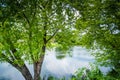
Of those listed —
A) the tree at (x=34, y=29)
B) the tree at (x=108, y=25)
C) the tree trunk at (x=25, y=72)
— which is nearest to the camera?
the tree at (x=108, y=25)

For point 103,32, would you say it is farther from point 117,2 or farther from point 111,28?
point 117,2

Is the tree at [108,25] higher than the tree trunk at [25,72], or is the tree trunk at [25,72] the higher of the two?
the tree at [108,25]

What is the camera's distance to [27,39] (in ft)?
76.2

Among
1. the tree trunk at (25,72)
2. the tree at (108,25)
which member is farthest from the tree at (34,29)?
the tree at (108,25)

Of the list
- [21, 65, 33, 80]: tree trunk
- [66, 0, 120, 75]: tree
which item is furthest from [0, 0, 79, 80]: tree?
[66, 0, 120, 75]: tree

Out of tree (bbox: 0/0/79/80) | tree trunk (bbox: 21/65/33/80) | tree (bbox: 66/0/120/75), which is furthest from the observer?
tree trunk (bbox: 21/65/33/80)

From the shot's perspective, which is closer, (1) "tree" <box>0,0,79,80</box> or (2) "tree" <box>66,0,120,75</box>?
(2) "tree" <box>66,0,120,75</box>

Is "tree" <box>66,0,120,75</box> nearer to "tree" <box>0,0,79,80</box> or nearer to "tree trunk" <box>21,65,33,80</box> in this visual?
"tree" <box>0,0,79,80</box>

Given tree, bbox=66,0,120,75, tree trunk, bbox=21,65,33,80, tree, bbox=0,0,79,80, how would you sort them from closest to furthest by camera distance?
tree, bbox=66,0,120,75 → tree, bbox=0,0,79,80 → tree trunk, bbox=21,65,33,80

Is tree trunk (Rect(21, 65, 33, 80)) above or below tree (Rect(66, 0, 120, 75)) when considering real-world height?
below

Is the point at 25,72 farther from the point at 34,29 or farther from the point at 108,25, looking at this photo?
the point at 108,25

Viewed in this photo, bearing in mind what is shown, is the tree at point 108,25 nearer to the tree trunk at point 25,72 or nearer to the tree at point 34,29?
the tree at point 34,29

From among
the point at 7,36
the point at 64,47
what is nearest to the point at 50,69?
the point at 64,47

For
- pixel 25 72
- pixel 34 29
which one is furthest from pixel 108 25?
pixel 25 72
